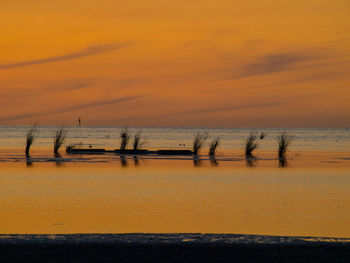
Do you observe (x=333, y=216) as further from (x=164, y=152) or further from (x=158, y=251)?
(x=164, y=152)

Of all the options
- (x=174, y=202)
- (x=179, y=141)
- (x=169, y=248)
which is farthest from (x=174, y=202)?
(x=179, y=141)

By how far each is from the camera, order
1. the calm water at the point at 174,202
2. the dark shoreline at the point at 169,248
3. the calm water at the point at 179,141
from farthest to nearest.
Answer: the calm water at the point at 179,141, the calm water at the point at 174,202, the dark shoreline at the point at 169,248

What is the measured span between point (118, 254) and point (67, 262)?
0.75m

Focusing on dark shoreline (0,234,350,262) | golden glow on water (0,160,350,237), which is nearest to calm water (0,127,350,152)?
golden glow on water (0,160,350,237)

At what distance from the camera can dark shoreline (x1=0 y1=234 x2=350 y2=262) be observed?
7.20 m

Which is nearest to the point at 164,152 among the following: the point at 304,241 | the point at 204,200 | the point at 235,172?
the point at 235,172

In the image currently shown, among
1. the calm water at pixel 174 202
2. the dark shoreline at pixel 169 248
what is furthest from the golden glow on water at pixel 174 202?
the dark shoreline at pixel 169 248

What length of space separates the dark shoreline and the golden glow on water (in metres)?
1.25

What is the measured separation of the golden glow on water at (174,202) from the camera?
407 inches

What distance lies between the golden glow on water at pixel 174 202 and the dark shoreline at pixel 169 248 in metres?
1.25

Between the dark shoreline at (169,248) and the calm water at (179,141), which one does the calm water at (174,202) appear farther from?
the calm water at (179,141)

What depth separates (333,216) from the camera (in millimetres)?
11594

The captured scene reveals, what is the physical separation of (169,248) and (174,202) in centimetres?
560

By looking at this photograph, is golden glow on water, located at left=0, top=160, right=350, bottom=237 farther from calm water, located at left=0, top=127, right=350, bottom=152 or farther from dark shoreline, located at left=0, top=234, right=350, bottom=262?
calm water, located at left=0, top=127, right=350, bottom=152
